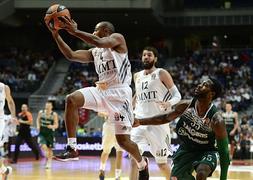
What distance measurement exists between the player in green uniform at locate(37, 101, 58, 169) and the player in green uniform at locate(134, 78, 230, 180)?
27.2ft

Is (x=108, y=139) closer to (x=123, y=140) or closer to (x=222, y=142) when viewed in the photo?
(x=123, y=140)

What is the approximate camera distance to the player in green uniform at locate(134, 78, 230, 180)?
5789 mm

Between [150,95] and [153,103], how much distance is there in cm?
14

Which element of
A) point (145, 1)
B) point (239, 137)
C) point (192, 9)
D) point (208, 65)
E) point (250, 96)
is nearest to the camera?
point (239, 137)

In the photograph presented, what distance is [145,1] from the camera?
2627 centimetres

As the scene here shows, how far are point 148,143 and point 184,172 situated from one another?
2.23 meters

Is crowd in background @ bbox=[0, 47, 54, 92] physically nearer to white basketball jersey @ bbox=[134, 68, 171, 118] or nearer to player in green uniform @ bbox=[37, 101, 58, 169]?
player in green uniform @ bbox=[37, 101, 58, 169]

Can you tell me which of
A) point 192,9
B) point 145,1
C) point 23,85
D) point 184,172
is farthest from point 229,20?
point 184,172

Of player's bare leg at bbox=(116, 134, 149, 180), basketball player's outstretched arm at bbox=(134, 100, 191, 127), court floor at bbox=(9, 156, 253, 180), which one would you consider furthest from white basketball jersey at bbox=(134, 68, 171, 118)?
court floor at bbox=(9, 156, 253, 180)

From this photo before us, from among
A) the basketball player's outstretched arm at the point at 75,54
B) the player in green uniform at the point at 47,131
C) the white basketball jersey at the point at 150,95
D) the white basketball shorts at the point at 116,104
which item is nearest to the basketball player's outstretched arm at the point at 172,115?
the white basketball shorts at the point at 116,104

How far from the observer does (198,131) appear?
5863 mm

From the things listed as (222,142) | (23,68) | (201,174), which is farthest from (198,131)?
(23,68)

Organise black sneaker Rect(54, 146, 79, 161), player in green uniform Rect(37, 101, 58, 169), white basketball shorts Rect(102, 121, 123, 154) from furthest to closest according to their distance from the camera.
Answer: player in green uniform Rect(37, 101, 58, 169) < white basketball shorts Rect(102, 121, 123, 154) < black sneaker Rect(54, 146, 79, 161)

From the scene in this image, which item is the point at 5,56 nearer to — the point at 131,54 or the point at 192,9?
the point at 131,54
